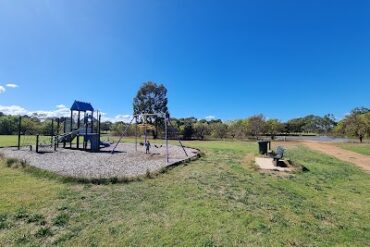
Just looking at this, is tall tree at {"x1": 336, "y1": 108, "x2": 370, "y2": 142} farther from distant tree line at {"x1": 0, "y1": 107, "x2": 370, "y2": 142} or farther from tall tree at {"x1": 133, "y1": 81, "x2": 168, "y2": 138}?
tall tree at {"x1": 133, "y1": 81, "x2": 168, "y2": 138}

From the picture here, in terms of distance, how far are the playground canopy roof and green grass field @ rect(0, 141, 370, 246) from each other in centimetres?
1021

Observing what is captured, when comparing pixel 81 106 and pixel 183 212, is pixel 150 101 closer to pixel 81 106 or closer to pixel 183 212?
pixel 81 106

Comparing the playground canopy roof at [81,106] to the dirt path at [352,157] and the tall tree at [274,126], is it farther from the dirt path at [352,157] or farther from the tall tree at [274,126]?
the tall tree at [274,126]

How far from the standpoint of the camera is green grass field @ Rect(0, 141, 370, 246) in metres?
4.19

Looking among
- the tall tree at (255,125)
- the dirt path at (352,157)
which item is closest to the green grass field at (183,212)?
the dirt path at (352,157)

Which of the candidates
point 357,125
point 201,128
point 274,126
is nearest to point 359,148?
point 357,125

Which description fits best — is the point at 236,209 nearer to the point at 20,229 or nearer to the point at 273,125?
the point at 20,229

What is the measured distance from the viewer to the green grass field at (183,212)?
4.19 meters

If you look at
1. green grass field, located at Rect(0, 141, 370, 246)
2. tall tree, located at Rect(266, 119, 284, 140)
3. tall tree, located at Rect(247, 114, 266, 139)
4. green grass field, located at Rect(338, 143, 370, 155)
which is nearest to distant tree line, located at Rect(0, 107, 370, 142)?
tall tree, located at Rect(247, 114, 266, 139)

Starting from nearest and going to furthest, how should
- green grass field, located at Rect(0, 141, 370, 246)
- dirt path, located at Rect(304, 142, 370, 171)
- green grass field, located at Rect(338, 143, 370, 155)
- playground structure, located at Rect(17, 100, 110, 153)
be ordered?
green grass field, located at Rect(0, 141, 370, 246) < dirt path, located at Rect(304, 142, 370, 171) < playground structure, located at Rect(17, 100, 110, 153) < green grass field, located at Rect(338, 143, 370, 155)

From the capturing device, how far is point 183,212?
534cm

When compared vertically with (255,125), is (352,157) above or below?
below

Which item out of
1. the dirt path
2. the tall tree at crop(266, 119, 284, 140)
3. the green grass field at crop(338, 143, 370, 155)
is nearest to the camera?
the dirt path

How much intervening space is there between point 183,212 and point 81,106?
15.8 metres
